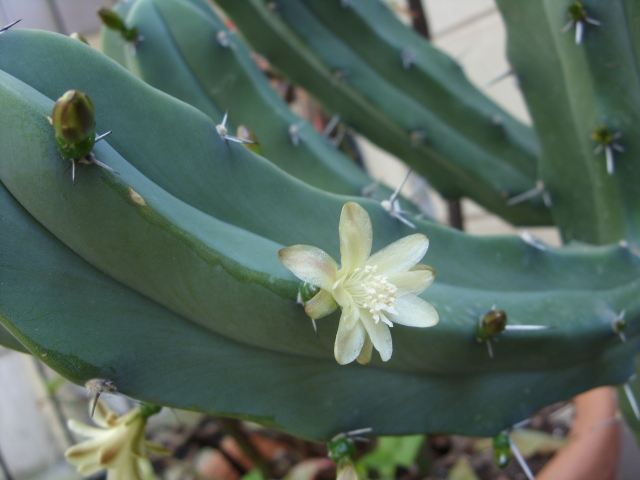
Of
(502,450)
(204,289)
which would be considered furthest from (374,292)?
(502,450)

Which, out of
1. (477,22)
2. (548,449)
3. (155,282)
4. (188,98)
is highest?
(477,22)

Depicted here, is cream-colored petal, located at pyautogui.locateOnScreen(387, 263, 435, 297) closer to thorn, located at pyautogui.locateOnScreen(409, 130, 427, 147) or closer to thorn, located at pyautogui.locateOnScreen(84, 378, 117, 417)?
thorn, located at pyautogui.locateOnScreen(84, 378, 117, 417)

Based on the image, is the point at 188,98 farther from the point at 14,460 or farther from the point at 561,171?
the point at 14,460

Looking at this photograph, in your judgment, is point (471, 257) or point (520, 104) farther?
point (520, 104)

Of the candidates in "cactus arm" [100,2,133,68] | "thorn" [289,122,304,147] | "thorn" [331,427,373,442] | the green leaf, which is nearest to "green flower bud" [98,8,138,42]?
"cactus arm" [100,2,133,68]

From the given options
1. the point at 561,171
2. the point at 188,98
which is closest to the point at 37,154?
the point at 188,98

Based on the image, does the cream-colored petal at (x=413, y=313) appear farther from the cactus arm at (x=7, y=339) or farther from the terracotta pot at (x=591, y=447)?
the terracotta pot at (x=591, y=447)
